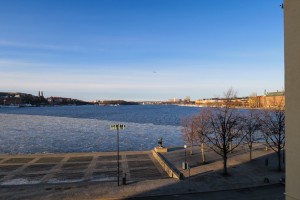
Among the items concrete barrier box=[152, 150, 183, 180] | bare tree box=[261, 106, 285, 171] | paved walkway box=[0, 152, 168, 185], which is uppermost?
bare tree box=[261, 106, 285, 171]

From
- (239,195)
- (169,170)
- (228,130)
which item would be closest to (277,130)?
(228,130)

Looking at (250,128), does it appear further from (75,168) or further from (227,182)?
(75,168)

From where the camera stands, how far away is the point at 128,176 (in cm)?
3183

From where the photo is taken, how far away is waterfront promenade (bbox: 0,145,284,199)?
84.6 feet

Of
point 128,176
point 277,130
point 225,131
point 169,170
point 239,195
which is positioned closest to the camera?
point 239,195

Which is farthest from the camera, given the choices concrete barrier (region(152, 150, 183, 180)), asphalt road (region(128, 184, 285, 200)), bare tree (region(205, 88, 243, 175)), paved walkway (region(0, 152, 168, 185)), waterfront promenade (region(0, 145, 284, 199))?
bare tree (region(205, 88, 243, 175))

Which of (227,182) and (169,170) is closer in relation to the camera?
(227,182)

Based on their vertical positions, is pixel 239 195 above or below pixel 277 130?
below

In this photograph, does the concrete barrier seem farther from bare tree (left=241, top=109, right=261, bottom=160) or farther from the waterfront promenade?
bare tree (left=241, top=109, right=261, bottom=160)

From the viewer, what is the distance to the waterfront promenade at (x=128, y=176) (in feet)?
84.6

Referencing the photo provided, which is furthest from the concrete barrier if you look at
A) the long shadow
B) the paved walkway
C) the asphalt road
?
the asphalt road

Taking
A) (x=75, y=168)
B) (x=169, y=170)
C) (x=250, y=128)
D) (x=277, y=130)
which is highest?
(x=250, y=128)

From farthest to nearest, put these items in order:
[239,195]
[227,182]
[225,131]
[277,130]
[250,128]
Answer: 1. [277,130]
2. [250,128]
3. [225,131]
4. [227,182]
5. [239,195]

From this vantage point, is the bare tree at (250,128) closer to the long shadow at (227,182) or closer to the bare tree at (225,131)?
the bare tree at (225,131)
